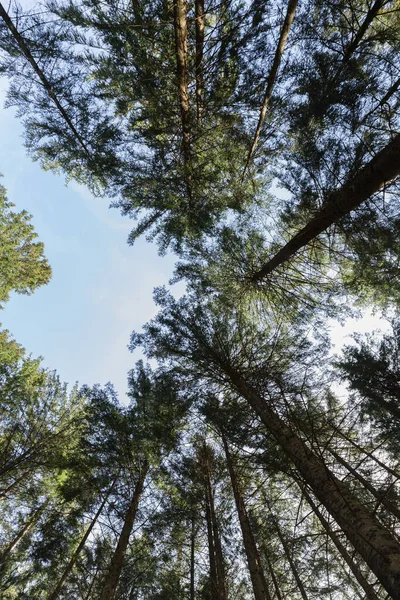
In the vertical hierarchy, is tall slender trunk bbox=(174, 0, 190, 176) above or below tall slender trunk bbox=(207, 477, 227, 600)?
→ above

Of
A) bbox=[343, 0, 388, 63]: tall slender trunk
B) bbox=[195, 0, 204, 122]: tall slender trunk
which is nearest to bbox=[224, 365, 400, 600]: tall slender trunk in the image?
bbox=[343, 0, 388, 63]: tall slender trunk

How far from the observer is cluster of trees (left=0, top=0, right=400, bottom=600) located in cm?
431

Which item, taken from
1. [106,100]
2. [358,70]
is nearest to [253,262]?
[358,70]

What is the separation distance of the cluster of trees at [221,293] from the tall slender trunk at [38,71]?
0.10ft

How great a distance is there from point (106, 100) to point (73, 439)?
337 inches

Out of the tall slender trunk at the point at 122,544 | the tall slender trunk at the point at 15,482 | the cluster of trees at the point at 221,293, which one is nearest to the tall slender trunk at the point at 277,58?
the cluster of trees at the point at 221,293

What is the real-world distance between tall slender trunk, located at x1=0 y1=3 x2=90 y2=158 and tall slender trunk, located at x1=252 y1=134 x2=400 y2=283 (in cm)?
411

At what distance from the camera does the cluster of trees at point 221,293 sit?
431cm

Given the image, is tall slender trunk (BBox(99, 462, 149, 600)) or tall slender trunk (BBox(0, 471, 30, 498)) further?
tall slender trunk (BBox(0, 471, 30, 498))

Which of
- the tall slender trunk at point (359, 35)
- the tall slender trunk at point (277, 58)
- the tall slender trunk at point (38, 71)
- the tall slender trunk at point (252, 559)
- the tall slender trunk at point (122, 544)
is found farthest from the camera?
the tall slender trunk at point (122, 544)

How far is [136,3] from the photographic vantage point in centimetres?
429

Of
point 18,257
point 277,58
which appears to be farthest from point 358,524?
point 18,257

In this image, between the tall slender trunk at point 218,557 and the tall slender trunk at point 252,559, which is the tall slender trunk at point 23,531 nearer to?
the tall slender trunk at point 218,557

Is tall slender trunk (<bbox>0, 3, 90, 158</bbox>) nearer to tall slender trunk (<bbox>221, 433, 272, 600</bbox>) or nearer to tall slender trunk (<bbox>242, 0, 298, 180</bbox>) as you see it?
tall slender trunk (<bbox>242, 0, 298, 180</bbox>)
